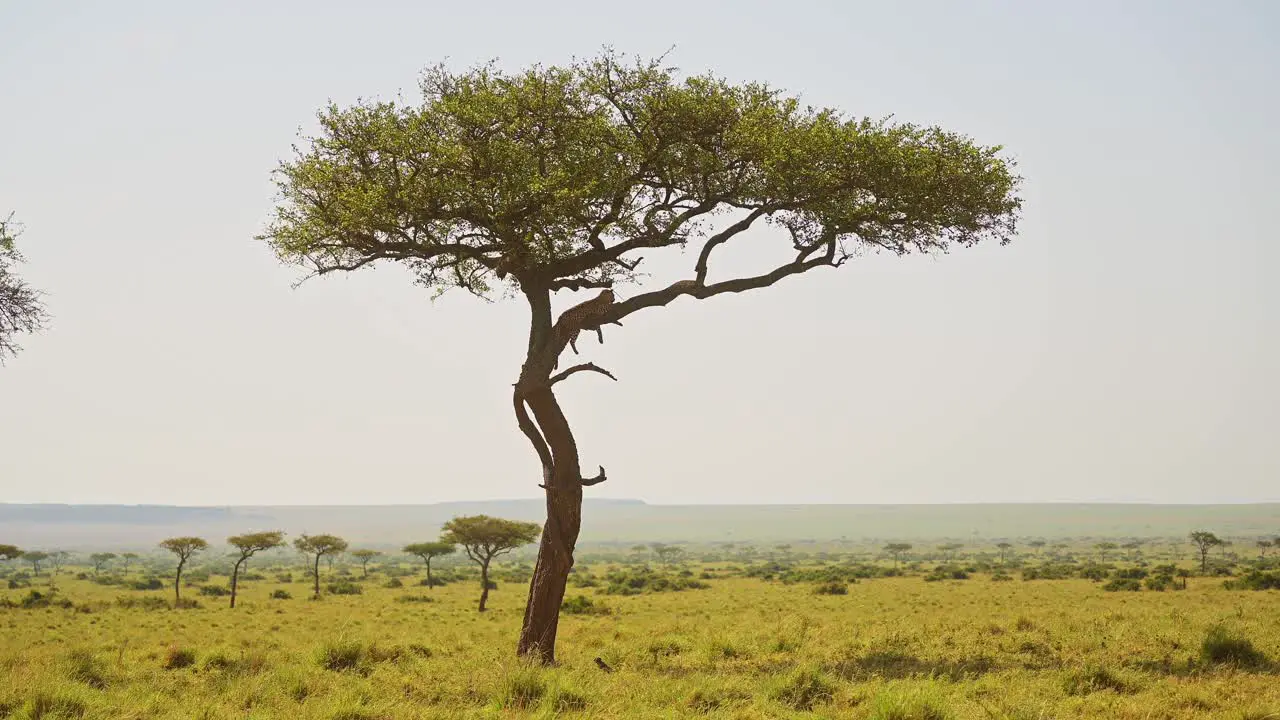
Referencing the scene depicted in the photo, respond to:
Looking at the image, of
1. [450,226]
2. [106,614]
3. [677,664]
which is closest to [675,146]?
[450,226]

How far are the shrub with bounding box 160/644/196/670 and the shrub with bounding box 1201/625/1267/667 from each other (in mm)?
19727

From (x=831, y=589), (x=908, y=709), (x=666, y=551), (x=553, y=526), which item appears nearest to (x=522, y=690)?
(x=553, y=526)

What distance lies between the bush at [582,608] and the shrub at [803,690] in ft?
102

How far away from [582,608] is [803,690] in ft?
110

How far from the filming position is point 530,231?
17.5 m

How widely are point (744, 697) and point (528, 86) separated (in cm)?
1129

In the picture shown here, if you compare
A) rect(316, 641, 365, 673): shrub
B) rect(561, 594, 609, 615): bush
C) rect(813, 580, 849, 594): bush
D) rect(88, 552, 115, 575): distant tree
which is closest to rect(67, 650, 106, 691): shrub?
rect(316, 641, 365, 673): shrub

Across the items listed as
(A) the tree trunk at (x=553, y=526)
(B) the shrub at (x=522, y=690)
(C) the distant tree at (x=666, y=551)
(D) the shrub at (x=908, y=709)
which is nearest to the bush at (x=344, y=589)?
(A) the tree trunk at (x=553, y=526)

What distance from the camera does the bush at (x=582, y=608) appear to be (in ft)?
147

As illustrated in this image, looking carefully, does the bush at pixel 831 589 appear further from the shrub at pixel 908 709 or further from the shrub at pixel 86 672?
the shrub at pixel 908 709

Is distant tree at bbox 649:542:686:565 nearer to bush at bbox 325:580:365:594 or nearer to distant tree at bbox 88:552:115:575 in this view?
bush at bbox 325:580:365:594

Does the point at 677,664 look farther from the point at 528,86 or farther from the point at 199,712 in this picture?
the point at 528,86

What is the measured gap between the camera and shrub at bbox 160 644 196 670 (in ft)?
63.6

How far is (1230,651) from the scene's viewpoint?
16.3 metres
